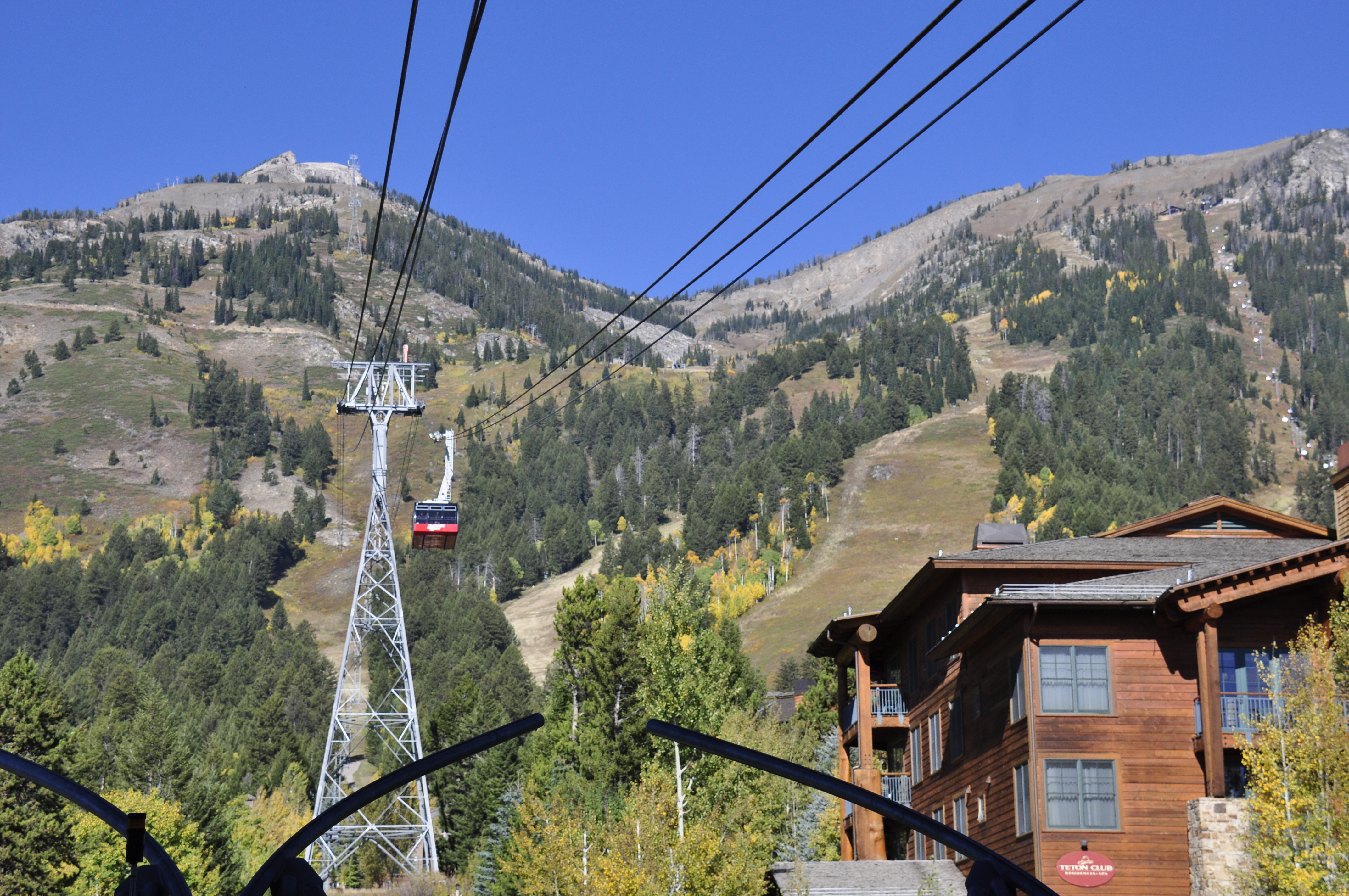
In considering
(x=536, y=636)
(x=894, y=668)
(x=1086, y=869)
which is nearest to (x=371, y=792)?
(x=1086, y=869)

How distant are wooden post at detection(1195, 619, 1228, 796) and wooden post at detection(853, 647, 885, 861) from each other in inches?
386

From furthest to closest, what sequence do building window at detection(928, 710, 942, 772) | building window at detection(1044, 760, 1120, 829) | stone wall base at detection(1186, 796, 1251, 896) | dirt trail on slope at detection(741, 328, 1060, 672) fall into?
dirt trail on slope at detection(741, 328, 1060, 672) < building window at detection(928, 710, 942, 772) < building window at detection(1044, 760, 1120, 829) < stone wall base at detection(1186, 796, 1251, 896)

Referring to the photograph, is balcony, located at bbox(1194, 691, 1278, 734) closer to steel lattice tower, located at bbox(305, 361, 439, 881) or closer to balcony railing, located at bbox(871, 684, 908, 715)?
balcony railing, located at bbox(871, 684, 908, 715)

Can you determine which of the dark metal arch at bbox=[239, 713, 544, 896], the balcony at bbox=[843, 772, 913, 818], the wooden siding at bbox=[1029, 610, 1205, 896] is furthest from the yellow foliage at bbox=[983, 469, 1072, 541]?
the dark metal arch at bbox=[239, 713, 544, 896]

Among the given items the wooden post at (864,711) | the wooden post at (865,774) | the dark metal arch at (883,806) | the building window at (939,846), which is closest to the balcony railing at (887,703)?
the wooden post at (865,774)

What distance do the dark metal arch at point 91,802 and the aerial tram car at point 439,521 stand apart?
37.8m

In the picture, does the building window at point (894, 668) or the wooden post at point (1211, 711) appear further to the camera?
the building window at point (894, 668)

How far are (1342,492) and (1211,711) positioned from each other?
10433 mm

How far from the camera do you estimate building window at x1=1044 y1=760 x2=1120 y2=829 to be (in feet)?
104

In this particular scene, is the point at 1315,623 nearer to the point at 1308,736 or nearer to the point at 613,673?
the point at 1308,736

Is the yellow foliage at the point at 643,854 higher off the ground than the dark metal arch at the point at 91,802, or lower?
lower

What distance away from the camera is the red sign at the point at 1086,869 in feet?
102

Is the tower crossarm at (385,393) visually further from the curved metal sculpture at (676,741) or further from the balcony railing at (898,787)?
the curved metal sculpture at (676,741)

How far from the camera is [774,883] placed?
4094cm
